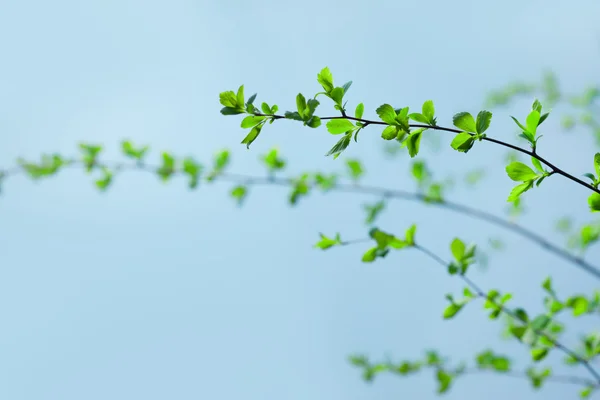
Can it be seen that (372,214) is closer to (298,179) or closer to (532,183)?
(298,179)

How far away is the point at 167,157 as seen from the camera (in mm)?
1381

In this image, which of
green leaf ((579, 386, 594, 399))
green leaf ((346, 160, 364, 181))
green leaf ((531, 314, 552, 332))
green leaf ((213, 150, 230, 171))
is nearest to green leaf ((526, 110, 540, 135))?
green leaf ((531, 314, 552, 332))

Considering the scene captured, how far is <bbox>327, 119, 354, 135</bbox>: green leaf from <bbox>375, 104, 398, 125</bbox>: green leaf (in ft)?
0.12

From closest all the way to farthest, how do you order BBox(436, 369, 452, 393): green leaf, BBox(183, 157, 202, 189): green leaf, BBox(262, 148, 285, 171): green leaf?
BBox(436, 369, 452, 393): green leaf < BBox(262, 148, 285, 171): green leaf < BBox(183, 157, 202, 189): green leaf

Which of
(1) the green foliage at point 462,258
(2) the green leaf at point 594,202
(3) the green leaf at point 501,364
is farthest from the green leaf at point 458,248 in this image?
(3) the green leaf at point 501,364

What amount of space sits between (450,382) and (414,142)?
0.73m

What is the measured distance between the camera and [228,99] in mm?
521

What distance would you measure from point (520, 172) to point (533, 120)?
5cm

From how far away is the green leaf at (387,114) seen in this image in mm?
478

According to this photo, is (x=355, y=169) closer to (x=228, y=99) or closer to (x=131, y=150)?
(x=131, y=150)

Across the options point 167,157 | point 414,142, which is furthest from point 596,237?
point 167,157

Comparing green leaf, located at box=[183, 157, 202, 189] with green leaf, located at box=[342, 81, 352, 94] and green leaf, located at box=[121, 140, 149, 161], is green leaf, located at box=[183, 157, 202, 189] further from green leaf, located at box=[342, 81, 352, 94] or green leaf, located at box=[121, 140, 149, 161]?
green leaf, located at box=[342, 81, 352, 94]

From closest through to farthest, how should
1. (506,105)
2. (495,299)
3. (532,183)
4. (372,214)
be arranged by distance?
(532,183) → (495,299) → (372,214) → (506,105)

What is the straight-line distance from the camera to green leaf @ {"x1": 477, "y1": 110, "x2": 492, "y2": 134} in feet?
1.51
